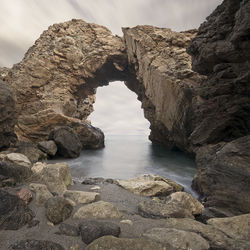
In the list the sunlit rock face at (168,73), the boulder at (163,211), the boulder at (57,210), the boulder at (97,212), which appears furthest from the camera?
the sunlit rock face at (168,73)

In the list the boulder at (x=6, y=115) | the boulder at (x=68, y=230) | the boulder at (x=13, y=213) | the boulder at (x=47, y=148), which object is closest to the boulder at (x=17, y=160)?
the boulder at (x=6, y=115)

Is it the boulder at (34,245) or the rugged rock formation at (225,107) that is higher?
the rugged rock formation at (225,107)

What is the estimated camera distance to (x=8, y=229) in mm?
3223

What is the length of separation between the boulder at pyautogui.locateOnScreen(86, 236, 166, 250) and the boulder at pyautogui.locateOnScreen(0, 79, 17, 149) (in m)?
6.56

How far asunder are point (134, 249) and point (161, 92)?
756 inches

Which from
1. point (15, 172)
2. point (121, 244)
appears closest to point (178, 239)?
point (121, 244)

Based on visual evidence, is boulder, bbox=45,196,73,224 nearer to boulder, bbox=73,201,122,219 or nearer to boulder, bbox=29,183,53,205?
boulder, bbox=73,201,122,219

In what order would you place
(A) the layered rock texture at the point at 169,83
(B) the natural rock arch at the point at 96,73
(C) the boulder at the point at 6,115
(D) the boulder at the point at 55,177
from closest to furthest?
1. (A) the layered rock texture at the point at 169,83
2. (D) the boulder at the point at 55,177
3. (C) the boulder at the point at 6,115
4. (B) the natural rock arch at the point at 96,73

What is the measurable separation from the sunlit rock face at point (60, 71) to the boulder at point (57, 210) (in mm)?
22230

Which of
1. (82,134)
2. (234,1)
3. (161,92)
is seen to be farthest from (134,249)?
(82,134)

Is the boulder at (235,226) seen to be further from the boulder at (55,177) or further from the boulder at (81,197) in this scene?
the boulder at (55,177)

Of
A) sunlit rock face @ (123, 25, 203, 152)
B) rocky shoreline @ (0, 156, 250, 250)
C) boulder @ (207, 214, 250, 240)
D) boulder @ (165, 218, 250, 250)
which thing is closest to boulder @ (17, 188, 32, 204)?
Result: rocky shoreline @ (0, 156, 250, 250)

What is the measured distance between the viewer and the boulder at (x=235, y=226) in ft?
10.9

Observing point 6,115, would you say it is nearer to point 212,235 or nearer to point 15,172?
point 15,172
